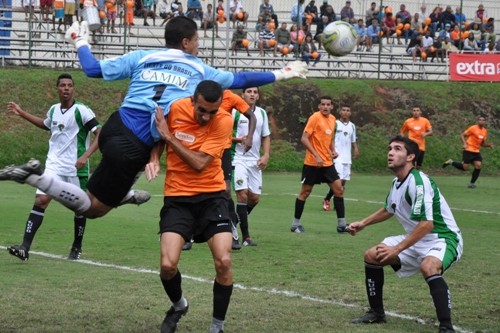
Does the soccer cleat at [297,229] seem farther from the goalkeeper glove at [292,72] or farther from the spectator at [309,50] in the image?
the spectator at [309,50]

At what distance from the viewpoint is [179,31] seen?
8797 millimetres

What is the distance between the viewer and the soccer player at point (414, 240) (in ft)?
28.9

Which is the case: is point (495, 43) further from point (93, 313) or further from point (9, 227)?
point (93, 313)

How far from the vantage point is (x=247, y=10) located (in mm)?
38875

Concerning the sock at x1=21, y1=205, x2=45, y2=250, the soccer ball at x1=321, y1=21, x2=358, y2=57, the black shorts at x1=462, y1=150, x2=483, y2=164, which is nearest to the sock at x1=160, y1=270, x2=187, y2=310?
the sock at x1=21, y1=205, x2=45, y2=250

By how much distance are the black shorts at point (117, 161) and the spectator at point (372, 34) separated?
3029 cm

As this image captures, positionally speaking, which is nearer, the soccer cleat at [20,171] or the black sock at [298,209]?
the soccer cleat at [20,171]

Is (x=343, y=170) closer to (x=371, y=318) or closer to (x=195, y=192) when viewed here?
(x=371, y=318)

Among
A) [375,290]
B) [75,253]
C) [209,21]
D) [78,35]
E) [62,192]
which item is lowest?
[75,253]

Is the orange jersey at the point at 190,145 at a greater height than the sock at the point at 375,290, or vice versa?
the orange jersey at the point at 190,145

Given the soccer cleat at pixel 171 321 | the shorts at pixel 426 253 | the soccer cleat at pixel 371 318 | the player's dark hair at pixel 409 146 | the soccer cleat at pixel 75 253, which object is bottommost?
the soccer cleat at pixel 75 253

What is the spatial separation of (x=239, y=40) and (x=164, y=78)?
2755 centimetres

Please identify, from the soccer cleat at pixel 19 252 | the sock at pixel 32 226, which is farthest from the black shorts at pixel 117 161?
the sock at pixel 32 226

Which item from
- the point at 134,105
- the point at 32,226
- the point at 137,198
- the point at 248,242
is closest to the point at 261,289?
the point at 137,198
